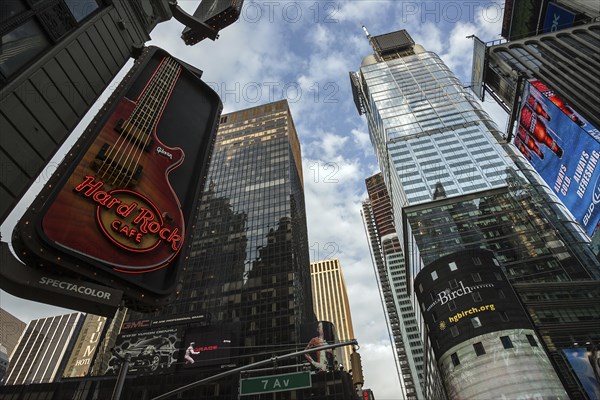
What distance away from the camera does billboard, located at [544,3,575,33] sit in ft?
145

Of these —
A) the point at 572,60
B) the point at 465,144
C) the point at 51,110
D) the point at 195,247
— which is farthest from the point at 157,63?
the point at 465,144

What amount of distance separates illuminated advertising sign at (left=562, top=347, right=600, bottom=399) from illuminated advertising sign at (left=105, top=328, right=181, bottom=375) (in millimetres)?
55163

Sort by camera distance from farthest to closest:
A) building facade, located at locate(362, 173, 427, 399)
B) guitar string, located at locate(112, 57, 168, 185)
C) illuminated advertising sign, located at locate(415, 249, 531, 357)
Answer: building facade, located at locate(362, 173, 427, 399) < illuminated advertising sign, located at locate(415, 249, 531, 357) < guitar string, located at locate(112, 57, 168, 185)

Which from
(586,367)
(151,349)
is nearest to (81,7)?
(586,367)

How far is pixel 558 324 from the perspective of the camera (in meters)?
49.2

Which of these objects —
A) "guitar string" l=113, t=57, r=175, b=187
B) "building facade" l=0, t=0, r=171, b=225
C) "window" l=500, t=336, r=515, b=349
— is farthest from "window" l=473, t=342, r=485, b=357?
"building facade" l=0, t=0, r=171, b=225

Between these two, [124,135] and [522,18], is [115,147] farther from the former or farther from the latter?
[522,18]

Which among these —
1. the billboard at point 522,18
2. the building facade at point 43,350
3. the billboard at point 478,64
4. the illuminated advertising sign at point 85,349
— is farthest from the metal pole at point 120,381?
the building facade at point 43,350

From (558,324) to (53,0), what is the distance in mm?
61663

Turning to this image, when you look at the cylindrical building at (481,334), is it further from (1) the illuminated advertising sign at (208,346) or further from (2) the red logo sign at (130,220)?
(2) the red logo sign at (130,220)

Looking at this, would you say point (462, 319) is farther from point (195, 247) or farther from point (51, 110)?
point (195, 247)

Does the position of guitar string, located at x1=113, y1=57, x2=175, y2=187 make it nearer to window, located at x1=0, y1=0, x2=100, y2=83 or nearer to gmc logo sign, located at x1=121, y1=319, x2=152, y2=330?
window, located at x1=0, y1=0, x2=100, y2=83

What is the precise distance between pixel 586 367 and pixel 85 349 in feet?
472

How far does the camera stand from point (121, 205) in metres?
11.7
